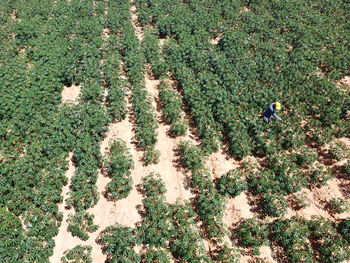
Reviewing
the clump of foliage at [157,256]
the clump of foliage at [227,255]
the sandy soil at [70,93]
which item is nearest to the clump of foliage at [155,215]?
the clump of foliage at [157,256]

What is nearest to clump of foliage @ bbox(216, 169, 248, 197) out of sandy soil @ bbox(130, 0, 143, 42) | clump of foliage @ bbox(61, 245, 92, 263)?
clump of foliage @ bbox(61, 245, 92, 263)

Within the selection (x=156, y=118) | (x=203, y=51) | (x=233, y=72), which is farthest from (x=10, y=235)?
(x=203, y=51)

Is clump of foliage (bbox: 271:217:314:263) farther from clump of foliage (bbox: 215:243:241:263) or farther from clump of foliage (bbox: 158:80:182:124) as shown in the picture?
clump of foliage (bbox: 158:80:182:124)

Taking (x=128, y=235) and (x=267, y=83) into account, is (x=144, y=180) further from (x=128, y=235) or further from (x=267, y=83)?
(x=267, y=83)

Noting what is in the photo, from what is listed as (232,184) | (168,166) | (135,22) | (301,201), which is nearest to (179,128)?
(168,166)

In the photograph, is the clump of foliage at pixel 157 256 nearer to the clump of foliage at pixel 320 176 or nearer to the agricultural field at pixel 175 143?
the agricultural field at pixel 175 143

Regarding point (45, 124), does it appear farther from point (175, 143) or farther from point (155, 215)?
point (155, 215)

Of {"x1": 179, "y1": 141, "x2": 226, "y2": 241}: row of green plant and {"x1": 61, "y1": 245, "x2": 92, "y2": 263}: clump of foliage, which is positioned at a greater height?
{"x1": 179, "y1": 141, "x2": 226, "y2": 241}: row of green plant
